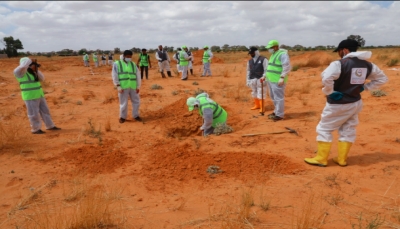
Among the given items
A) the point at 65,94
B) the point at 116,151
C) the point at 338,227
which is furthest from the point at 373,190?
the point at 65,94

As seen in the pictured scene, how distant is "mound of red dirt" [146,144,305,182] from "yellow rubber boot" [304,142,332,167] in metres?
0.19

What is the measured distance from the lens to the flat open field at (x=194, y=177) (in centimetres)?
307

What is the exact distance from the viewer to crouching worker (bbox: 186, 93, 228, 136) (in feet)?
19.4

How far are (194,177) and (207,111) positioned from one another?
206cm

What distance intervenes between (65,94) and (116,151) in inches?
300

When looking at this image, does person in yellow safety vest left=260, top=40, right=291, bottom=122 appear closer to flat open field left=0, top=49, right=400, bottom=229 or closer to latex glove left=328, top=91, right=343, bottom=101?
flat open field left=0, top=49, right=400, bottom=229

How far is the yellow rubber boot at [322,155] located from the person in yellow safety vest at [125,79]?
4753 mm

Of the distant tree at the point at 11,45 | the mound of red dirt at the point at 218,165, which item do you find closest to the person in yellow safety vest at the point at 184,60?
the mound of red dirt at the point at 218,165

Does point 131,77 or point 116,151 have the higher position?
point 131,77

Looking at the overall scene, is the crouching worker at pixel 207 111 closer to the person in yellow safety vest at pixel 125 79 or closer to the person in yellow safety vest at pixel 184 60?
the person in yellow safety vest at pixel 125 79

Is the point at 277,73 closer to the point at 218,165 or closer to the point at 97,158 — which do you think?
the point at 218,165

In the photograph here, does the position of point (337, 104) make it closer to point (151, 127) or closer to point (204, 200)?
point (204, 200)

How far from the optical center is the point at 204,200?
11.6ft

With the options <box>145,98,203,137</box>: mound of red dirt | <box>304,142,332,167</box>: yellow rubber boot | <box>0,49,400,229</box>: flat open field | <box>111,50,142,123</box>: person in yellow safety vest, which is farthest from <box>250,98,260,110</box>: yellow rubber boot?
<box>304,142,332,167</box>: yellow rubber boot
